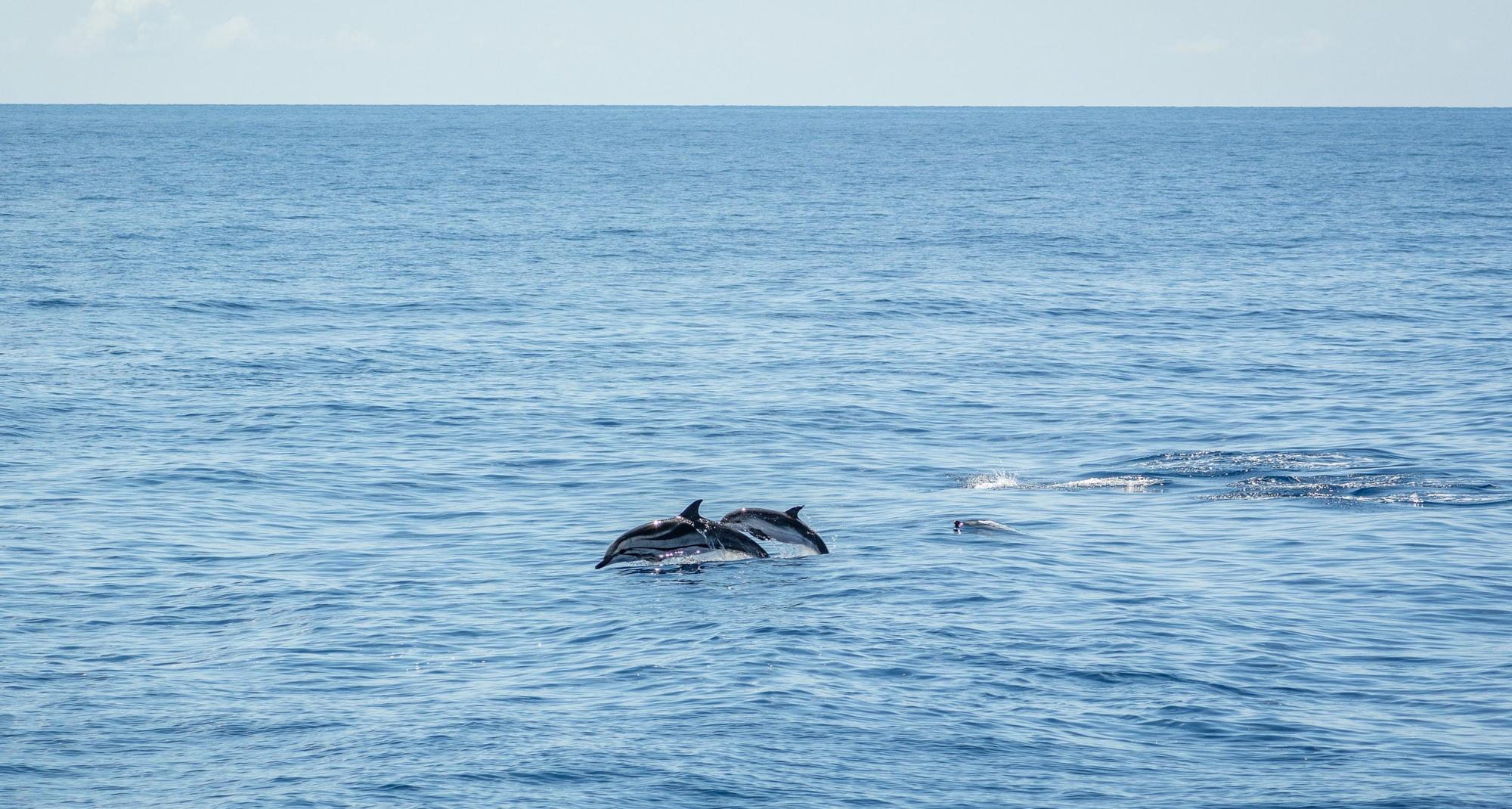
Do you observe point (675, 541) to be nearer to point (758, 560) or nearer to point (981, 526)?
point (758, 560)

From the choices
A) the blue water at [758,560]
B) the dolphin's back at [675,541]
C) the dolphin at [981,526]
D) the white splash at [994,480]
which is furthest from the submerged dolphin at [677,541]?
the white splash at [994,480]

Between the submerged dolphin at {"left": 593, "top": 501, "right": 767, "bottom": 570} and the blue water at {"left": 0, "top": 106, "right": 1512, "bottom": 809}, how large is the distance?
39 centimetres

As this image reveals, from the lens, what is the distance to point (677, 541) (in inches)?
1003

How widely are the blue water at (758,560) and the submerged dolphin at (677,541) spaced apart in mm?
394

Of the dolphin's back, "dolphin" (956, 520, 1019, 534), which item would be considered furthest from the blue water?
the dolphin's back

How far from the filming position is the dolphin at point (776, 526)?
2641cm

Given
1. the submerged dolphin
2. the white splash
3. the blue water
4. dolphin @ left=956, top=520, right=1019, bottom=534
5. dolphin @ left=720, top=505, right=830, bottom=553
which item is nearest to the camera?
the blue water

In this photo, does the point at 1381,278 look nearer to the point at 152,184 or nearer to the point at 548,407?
the point at 548,407

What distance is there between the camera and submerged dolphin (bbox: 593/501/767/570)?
2541cm

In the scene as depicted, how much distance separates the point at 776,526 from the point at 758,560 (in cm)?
66

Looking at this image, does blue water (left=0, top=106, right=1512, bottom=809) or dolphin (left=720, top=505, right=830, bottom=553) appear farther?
dolphin (left=720, top=505, right=830, bottom=553)

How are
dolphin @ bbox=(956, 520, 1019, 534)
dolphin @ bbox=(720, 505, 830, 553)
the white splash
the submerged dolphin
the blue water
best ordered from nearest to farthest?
the blue water, the submerged dolphin, dolphin @ bbox=(720, 505, 830, 553), dolphin @ bbox=(956, 520, 1019, 534), the white splash

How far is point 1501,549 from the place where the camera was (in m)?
26.8

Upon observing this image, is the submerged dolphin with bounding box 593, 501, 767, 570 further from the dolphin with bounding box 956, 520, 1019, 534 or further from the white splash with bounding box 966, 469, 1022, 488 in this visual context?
the white splash with bounding box 966, 469, 1022, 488
